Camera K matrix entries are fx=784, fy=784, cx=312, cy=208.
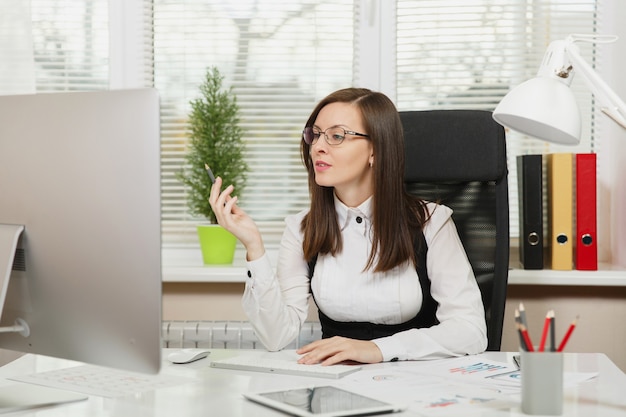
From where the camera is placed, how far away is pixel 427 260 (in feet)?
6.53

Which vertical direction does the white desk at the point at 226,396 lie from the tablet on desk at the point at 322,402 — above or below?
below

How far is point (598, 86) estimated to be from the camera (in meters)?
1.32

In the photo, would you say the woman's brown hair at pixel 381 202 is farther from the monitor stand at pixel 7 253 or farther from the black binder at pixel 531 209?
the monitor stand at pixel 7 253

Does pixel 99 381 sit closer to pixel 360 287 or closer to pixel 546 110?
pixel 360 287

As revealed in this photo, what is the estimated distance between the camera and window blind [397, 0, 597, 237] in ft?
9.04

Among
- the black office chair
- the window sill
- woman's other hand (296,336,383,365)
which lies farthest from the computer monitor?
the window sill

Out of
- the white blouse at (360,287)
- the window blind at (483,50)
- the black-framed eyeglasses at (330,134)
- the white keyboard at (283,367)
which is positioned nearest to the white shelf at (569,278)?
the window blind at (483,50)

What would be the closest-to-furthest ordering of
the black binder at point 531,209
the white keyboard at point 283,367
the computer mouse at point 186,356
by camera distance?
the white keyboard at point 283,367 < the computer mouse at point 186,356 < the black binder at point 531,209

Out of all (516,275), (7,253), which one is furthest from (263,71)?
(7,253)

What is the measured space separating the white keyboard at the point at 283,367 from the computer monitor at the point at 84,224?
0.42 meters

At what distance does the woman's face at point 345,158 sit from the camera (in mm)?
1994

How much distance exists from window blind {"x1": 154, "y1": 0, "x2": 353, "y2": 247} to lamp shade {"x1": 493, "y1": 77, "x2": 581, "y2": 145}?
5.32 ft

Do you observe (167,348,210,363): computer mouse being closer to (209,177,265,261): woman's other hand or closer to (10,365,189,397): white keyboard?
(10,365,189,397): white keyboard

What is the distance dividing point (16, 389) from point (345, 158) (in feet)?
3.22
